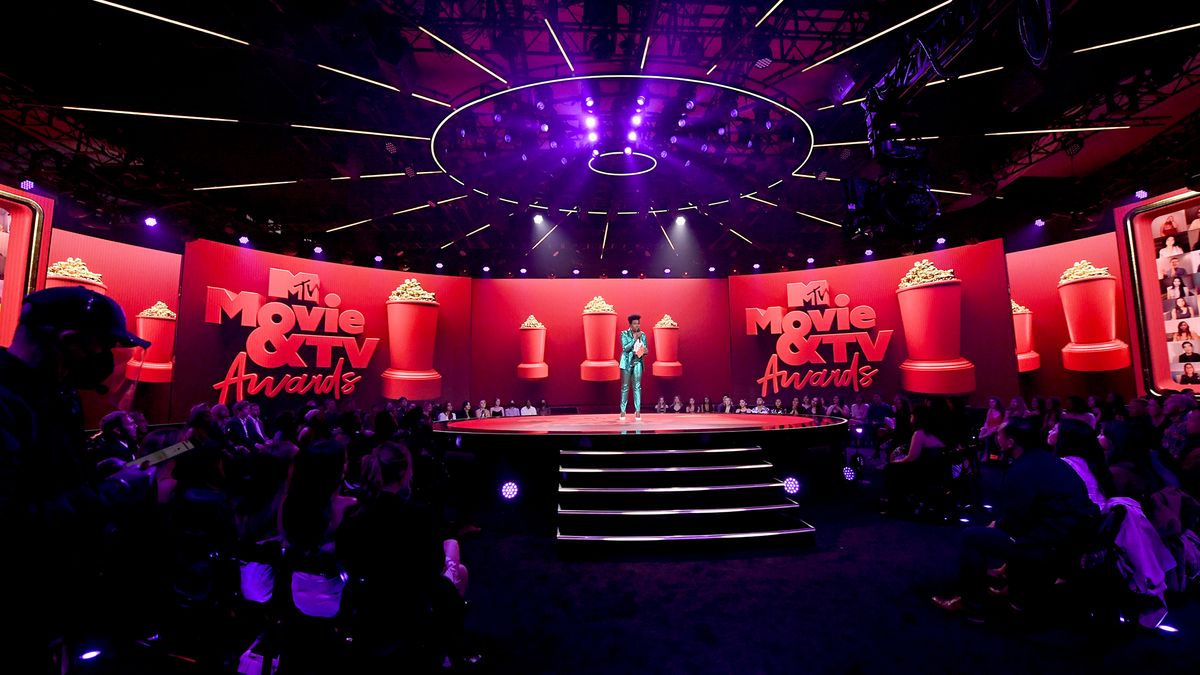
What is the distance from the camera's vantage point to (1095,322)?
373 inches

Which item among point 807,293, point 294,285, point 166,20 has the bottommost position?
point 294,285

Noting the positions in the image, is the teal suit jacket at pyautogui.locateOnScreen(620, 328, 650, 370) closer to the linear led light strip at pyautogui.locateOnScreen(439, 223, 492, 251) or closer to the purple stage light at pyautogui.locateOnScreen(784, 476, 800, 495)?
the purple stage light at pyautogui.locateOnScreen(784, 476, 800, 495)

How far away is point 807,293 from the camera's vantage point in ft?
42.2

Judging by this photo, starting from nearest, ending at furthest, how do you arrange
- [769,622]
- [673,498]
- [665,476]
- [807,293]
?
[769,622]
[673,498]
[665,476]
[807,293]

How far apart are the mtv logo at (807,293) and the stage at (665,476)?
6745 mm

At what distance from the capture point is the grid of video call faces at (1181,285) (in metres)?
7.88

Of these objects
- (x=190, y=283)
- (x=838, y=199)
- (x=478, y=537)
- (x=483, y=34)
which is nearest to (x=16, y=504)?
(x=478, y=537)

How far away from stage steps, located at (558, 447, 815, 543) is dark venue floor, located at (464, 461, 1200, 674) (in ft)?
0.76

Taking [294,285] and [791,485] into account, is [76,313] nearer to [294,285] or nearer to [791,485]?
[791,485]

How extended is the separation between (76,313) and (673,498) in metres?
4.59

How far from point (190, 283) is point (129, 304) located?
1.17m

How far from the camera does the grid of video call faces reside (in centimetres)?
788

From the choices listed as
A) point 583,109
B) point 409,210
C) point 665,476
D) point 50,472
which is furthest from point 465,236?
point 50,472

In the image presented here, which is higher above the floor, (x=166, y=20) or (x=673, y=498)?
(x=166, y=20)
